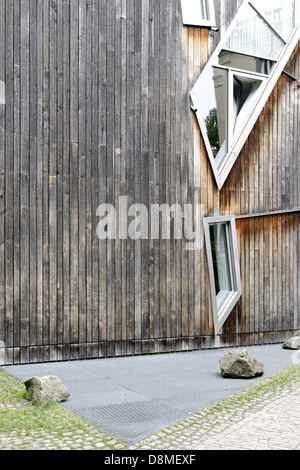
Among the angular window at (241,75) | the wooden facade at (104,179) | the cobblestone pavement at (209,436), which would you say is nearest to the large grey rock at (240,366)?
the cobblestone pavement at (209,436)

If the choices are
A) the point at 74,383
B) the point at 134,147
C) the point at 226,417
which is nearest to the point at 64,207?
the point at 134,147

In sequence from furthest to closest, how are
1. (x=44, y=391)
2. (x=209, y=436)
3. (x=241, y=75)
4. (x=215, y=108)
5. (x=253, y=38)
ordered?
1. (x=253, y=38)
2. (x=241, y=75)
3. (x=215, y=108)
4. (x=44, y=391)
5. (x=209, y=436)

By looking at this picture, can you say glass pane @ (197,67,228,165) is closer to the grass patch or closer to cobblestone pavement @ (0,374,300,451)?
cobblestone pavement @ (0,374,300,451)

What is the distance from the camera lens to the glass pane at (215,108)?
35.9 ft

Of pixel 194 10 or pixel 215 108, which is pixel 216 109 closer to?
pixel 215 108

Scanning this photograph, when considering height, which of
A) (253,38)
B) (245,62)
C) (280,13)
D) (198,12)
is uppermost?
(280,13)

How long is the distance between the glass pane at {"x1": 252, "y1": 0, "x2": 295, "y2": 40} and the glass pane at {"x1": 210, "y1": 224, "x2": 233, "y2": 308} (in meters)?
4.57

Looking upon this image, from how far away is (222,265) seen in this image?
11.3 meters

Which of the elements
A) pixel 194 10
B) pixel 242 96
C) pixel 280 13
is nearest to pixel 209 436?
pixel 242 96

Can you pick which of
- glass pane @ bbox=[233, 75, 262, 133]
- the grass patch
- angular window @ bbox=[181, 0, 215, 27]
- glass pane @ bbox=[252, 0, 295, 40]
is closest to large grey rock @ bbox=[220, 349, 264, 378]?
the grass patch

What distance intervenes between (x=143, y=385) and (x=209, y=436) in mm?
2478

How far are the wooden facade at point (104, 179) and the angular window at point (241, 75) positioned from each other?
0.86 ft

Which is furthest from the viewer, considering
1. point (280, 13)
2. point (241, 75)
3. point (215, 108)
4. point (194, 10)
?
point (280, 13)

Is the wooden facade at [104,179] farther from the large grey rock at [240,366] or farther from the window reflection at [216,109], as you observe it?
the large grey rock at [240,366]
